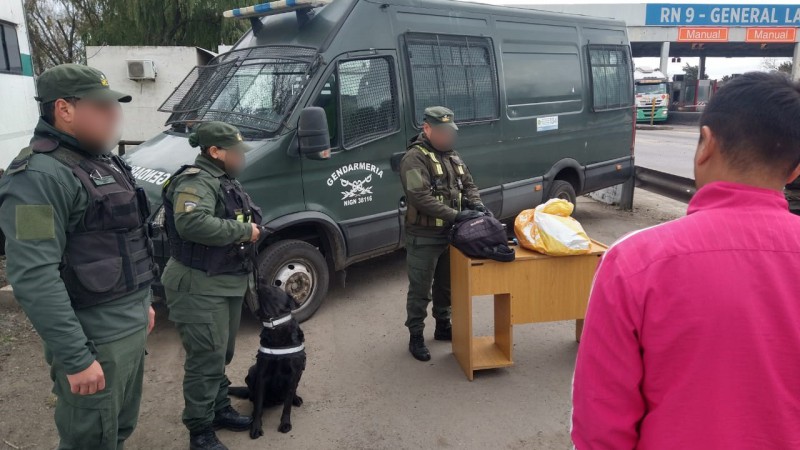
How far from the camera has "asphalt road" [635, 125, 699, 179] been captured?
13.3 meters

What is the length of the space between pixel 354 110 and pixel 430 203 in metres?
1.46

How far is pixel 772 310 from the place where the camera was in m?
1.17

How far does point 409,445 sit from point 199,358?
1244 millimetres

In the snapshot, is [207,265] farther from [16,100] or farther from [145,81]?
[145,81]

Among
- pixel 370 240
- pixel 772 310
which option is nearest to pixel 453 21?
pixel 370 240

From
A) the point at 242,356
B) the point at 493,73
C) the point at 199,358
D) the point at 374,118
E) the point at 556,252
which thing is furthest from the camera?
the point at 493,73

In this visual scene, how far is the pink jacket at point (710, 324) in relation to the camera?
46.3 inches

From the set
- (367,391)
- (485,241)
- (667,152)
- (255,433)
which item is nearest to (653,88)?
(667,152)

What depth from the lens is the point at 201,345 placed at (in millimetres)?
3031

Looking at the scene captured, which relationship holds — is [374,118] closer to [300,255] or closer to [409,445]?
[300,255]

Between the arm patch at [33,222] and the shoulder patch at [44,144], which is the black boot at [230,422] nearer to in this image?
the arm patch at [33,222]

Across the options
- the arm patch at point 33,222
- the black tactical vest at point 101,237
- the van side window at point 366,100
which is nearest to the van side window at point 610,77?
the van side window at point 366,100

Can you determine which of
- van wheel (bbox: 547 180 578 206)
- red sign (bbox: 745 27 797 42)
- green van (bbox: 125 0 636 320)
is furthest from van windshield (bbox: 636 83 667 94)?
green van (bbox: 125 0 636 320)

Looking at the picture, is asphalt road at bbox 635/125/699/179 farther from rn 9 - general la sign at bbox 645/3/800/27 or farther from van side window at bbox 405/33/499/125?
rn 9 - general la sign at bbox 645/3/800/27
